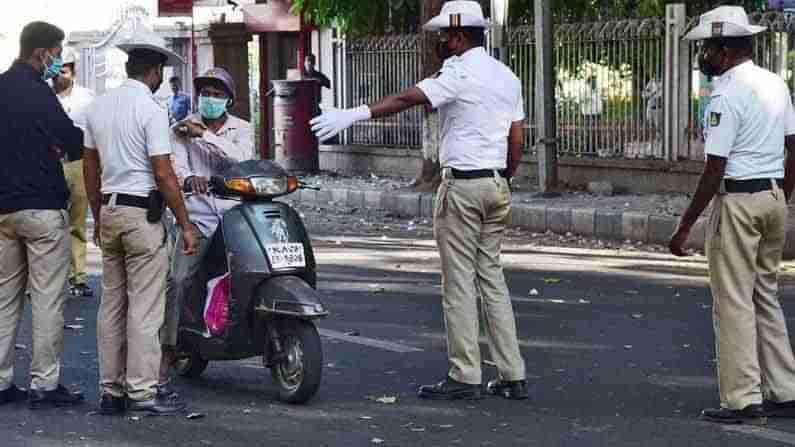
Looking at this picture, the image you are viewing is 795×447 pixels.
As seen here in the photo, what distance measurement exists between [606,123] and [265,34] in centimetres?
1160

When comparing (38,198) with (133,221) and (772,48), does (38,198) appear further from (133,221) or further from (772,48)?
(772,48)

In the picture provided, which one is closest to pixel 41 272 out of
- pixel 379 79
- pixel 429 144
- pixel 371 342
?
pixel 371 342

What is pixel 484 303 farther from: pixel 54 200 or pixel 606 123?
pixel 606 123

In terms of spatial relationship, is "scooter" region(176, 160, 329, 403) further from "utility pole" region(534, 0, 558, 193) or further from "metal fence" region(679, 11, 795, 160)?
"utility pole" region(534, 0, 558, 193)

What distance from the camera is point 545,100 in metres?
18.5

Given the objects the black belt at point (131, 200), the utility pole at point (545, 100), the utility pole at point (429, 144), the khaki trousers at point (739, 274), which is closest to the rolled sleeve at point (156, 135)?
the black belt at point (131, 200)

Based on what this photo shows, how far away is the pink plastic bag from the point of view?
24.7ft

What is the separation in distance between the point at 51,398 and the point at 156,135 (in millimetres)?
1324

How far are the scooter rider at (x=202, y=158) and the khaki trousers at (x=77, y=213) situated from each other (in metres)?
3.33

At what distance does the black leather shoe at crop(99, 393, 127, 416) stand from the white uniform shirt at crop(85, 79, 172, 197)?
0.91 metres

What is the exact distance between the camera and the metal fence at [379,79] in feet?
75.1

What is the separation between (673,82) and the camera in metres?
18.0

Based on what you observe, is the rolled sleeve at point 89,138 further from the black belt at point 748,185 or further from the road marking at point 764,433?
the road marking at point 764,433

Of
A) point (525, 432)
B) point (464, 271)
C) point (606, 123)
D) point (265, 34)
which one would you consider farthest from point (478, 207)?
point (265, 34)
